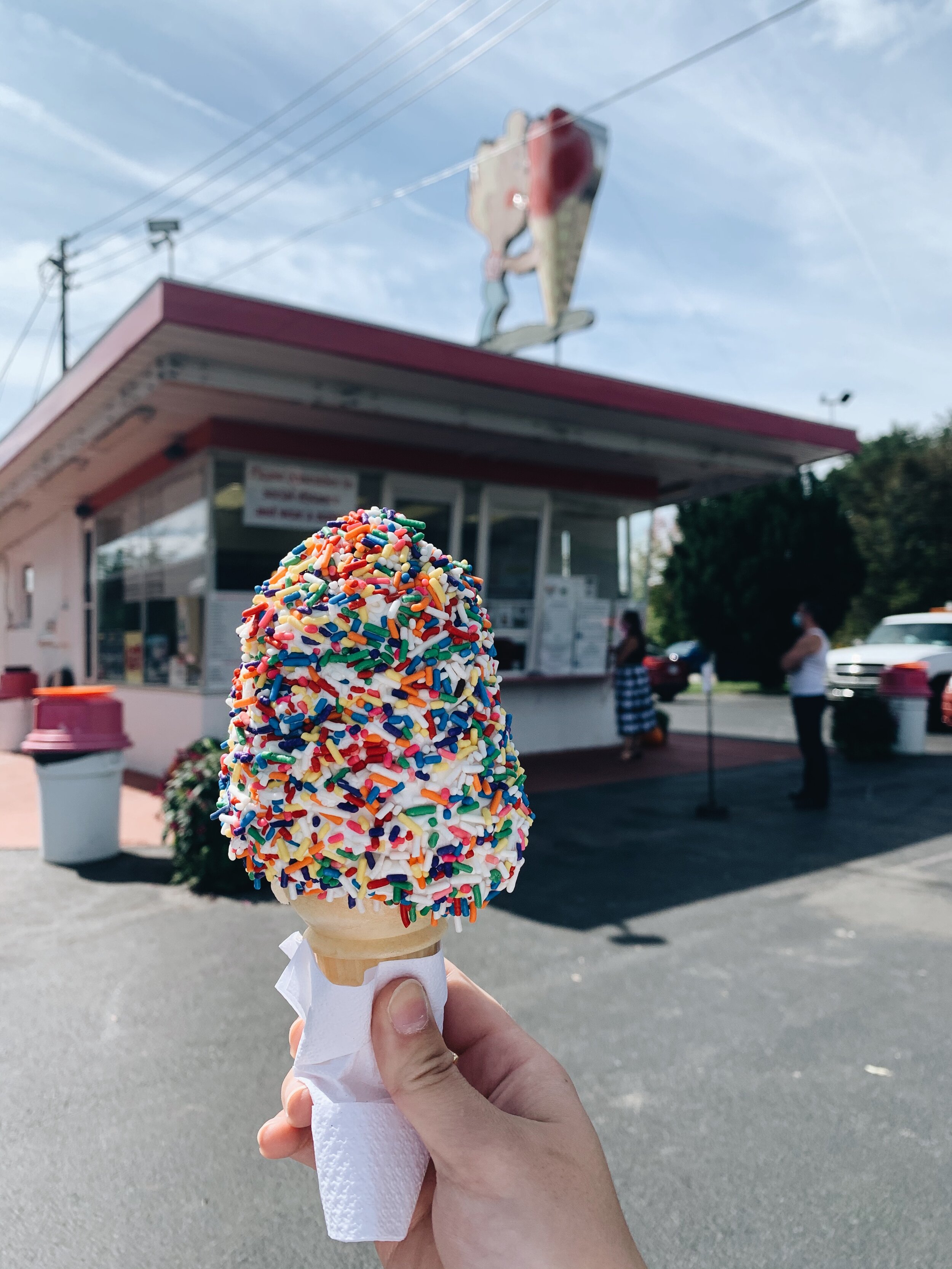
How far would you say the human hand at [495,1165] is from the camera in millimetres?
1255

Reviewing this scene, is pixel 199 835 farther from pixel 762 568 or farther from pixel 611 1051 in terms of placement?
pixel 762 568

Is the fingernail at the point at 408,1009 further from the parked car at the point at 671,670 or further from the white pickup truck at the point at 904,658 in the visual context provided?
the parked car at the point at 671,670

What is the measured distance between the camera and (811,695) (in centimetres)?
891

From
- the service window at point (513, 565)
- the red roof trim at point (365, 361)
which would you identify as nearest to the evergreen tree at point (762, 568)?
the red roof trim at point (365, 361)

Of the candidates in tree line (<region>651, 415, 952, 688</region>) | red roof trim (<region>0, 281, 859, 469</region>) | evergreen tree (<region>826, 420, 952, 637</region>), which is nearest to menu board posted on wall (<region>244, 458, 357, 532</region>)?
red roof trim (<region>0, 281, 859, 469</region>)

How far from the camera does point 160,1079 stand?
12.4 feet

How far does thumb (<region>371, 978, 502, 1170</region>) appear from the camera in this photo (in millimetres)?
1296

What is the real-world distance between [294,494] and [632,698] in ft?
17.6

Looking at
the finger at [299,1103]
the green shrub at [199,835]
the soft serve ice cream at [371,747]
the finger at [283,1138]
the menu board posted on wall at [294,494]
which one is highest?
the menu board posted on wall at [294,494]

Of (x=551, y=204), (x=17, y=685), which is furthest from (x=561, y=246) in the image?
(x=17, y=685)

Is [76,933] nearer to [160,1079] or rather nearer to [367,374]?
[160,1079]

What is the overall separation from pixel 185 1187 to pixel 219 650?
6763 mm

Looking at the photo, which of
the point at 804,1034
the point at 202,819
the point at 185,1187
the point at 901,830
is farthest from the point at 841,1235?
the point at 901,830

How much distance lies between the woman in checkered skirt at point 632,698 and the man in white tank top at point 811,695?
3.05 metres
